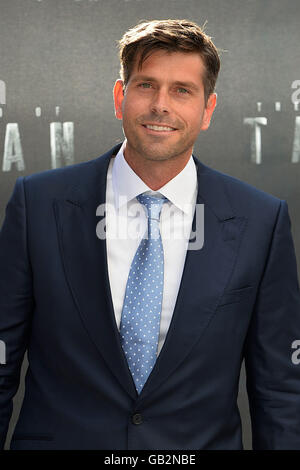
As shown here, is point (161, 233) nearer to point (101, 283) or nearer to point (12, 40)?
point (101, 283)

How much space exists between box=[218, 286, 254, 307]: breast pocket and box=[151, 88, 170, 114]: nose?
1.65 feet

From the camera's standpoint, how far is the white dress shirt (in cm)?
186

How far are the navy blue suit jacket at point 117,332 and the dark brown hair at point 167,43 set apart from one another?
31 cm

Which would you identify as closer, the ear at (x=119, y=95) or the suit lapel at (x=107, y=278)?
the suit lapel at (x=107, y=278)

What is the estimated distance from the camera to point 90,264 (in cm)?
184

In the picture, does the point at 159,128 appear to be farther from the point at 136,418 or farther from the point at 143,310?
the point at 136,418

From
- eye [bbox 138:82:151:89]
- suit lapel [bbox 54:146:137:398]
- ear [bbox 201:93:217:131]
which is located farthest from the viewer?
ear [bbox 201:93:217:131]

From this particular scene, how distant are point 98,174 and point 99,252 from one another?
0.25 m

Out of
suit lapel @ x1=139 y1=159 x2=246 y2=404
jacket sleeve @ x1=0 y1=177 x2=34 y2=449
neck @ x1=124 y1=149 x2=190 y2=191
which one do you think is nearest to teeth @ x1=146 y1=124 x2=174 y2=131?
neck @ x1=124 y1=149 x2=190 y2=191

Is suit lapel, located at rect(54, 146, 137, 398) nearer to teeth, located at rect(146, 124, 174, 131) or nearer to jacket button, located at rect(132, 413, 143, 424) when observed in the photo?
jacket button, located at rect(132, 413, 143, 424)

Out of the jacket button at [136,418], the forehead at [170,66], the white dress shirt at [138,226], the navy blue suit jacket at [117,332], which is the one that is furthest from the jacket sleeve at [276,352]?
the forehead at [170,66]

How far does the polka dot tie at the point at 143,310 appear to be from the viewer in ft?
5.91

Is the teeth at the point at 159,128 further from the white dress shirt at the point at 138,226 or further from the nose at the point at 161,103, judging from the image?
the white dress shirt at the point at 138,226

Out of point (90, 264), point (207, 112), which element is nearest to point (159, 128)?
point (207, 112)
